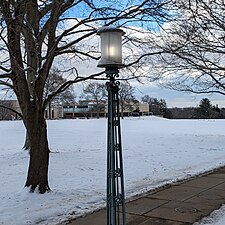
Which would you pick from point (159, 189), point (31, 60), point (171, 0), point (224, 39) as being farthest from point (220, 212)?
point (224, 39)

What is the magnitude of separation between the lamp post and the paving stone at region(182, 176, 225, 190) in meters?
3.83

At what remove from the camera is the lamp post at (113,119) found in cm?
380

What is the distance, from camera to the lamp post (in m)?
3.80

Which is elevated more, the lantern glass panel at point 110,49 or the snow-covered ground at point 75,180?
the lantern glass panel at point 110,49

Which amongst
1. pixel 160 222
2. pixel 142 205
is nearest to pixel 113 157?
pixel 160 222

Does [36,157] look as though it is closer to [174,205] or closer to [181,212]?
[174,205]

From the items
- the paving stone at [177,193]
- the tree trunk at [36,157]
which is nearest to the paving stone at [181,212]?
the paving stone at [177,193]

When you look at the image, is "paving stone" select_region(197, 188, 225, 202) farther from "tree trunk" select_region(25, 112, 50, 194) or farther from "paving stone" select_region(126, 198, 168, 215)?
"tree trunk" select_region(25, 112, 50, 194)

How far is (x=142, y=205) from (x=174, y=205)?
507 mm

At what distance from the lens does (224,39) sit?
9.74m

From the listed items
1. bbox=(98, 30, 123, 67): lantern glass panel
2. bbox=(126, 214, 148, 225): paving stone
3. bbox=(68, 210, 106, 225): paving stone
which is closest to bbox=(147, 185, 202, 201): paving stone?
bbox=(126, 214, 148, 225): paving stone

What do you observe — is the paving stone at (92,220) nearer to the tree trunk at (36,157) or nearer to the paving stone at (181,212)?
the paving stone at (181,212)

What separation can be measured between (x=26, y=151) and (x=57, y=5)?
30.7ft

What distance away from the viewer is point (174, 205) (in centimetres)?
576
